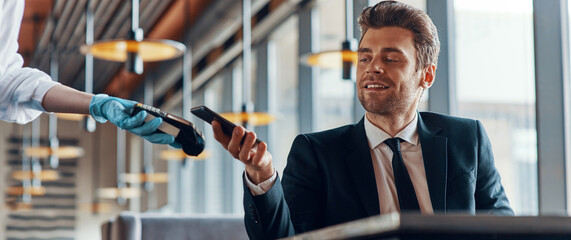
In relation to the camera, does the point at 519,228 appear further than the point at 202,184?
No

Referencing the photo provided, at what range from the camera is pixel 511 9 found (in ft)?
13.6

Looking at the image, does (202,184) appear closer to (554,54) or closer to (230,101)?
(230,101)

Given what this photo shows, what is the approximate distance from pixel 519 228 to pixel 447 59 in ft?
11.4

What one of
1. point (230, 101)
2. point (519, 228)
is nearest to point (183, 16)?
point (230, 101)

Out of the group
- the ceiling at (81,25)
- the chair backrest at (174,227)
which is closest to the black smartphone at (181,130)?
the chair backrest at (174,227)

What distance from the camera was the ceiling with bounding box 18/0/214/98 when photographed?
30.4ft

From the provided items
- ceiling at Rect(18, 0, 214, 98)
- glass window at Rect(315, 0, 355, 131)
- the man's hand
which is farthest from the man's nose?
ceiling at Rect(18, 0, 214, 98)

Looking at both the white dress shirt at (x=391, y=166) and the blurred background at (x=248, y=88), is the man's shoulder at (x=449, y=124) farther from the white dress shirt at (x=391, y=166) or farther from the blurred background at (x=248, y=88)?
the blurred background at (x=248, y=88)

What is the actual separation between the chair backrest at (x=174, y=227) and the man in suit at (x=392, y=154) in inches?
73.2

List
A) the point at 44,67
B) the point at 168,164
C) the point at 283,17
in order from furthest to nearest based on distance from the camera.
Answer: the point at 168,164 → the point at 44,67 → the point at 283,17

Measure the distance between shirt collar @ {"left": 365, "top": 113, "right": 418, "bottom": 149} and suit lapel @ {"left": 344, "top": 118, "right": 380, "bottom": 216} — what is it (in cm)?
2

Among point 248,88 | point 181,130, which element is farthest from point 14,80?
point 248,88

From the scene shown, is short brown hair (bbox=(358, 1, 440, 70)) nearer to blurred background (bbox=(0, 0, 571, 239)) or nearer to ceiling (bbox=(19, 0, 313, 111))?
blurred background (bbox=(0, 0, 571, 239))

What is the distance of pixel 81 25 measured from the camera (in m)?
10.4
